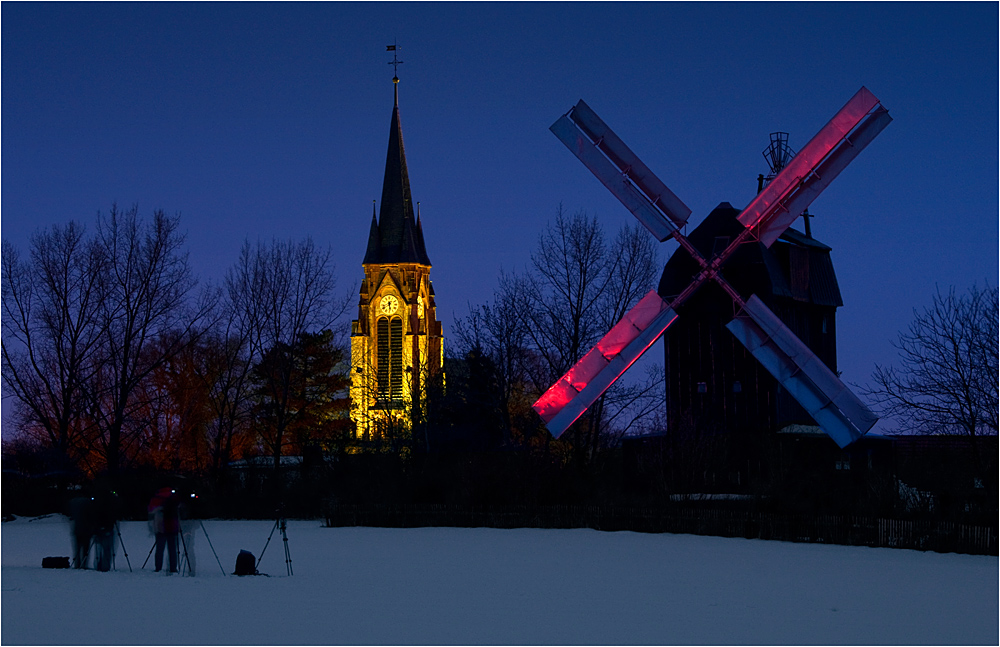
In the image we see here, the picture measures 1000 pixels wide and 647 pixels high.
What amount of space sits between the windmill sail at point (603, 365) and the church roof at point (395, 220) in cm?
6569

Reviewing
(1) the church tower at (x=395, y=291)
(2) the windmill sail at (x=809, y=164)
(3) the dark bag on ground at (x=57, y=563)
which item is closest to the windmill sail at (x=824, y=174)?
(2) the windmill sail at (x=809, y=164)

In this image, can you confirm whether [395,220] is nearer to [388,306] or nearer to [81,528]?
[388,306]

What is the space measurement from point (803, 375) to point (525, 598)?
1678 cm

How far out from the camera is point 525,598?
15.8 meters

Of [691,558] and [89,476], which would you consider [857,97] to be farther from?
[89,476]

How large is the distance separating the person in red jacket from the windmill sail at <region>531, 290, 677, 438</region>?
13.7 metres

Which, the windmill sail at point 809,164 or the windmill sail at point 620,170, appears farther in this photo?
the windmill sail at point 620,170

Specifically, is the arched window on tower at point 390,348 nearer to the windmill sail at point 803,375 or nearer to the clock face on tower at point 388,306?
the clock face on tower at point 388,306

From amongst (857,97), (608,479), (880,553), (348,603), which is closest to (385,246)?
(608,479)

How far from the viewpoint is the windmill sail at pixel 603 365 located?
31016 millimetres

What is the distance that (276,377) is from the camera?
4984 centimetres

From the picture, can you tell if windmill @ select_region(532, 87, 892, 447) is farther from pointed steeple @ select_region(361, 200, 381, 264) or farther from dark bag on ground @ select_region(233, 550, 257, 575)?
pointed steeple @ select_region(361, 200, 381, 264)

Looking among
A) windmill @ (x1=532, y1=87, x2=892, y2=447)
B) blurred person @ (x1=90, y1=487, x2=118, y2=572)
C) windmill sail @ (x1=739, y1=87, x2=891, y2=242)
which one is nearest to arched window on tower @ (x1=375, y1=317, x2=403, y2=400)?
windmill @ (x1=532, y1=87, x2=892, y2=447)

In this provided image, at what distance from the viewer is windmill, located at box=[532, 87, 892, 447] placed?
29.4m
